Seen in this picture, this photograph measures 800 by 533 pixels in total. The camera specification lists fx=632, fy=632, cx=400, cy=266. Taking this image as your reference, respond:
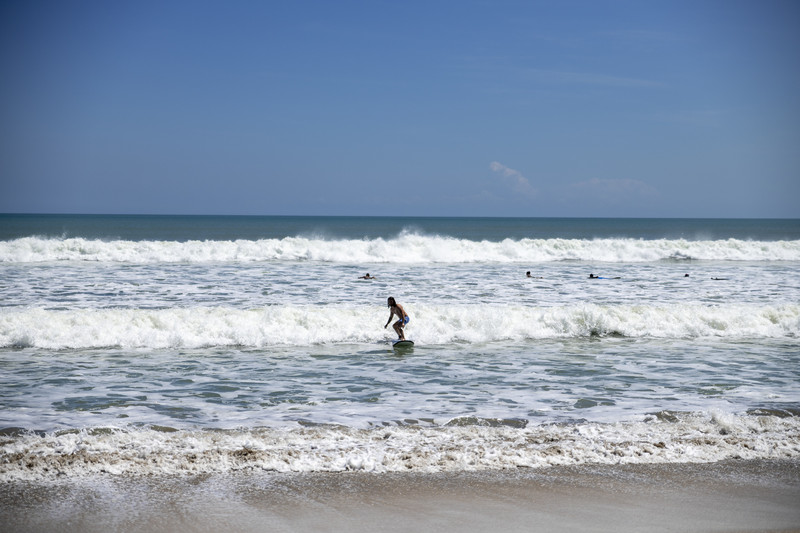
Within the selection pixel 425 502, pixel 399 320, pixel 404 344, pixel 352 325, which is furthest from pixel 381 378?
pixel 425 502

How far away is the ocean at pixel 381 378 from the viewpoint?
706 centimetres

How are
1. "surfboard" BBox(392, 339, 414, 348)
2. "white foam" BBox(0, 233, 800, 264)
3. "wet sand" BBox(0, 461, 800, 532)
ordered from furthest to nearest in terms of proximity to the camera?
"white foam" BBox(0, 233, 800, 264) < "surfboard" BBox(392, 339, 414, 348) < "wet sand" BBox(0, 461, 800, 532)

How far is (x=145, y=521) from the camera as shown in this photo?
5.29 m

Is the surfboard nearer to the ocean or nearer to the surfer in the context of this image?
the ocean

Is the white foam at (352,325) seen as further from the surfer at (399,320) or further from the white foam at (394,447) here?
the white foam at (394,447)

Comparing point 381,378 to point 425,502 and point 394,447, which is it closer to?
point 394,447

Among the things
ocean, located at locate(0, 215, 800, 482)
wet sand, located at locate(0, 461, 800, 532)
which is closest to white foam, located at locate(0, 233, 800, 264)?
ocean, located at locate(0, 215, 800, 482)

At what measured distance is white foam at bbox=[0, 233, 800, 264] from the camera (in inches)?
1431

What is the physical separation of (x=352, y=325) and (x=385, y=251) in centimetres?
2475

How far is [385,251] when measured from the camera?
4044 cm

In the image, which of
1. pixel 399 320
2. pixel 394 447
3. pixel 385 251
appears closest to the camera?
pixel 394 447

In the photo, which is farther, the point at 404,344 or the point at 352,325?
the point at 352,325

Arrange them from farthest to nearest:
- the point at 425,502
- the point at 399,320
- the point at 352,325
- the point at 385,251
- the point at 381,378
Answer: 1. the point at 385,251
2. the point at 352,325
3. the point at 399,320
4. the point at 381,378
5. the point at 425,502

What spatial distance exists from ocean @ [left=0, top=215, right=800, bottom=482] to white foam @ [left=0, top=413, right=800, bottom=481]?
0.03m
